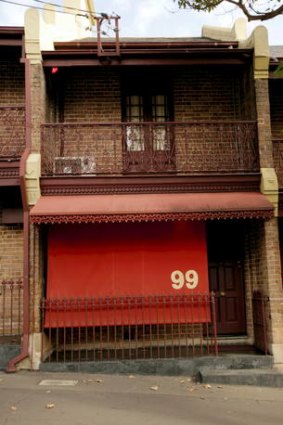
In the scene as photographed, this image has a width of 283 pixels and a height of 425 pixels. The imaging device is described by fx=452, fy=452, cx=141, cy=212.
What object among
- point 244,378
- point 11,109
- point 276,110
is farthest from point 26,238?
point 276,110

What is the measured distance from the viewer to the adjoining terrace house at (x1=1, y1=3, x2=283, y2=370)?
27.6 feet

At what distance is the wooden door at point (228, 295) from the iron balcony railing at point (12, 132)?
4.97 metres

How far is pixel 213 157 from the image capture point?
9.77 meters

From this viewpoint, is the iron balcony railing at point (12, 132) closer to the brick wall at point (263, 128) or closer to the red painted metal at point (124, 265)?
the red painted metal at point (124, 265)

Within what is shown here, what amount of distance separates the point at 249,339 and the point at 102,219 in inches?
168

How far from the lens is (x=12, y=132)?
9.36 m

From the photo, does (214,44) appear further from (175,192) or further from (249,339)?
(249,339)

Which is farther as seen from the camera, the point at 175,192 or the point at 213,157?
the point at 213,157

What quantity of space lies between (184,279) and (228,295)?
182cm

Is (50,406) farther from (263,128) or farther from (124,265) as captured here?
(263,128)

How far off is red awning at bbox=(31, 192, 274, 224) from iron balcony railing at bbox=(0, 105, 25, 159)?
1.61 metres

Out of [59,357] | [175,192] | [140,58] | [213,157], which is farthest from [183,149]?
[59,357]

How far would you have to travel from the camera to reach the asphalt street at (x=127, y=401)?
18.5ft

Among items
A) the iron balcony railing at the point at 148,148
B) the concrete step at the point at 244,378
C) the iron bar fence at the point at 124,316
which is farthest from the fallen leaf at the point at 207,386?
the iron balcony railing at the point at 148,148
